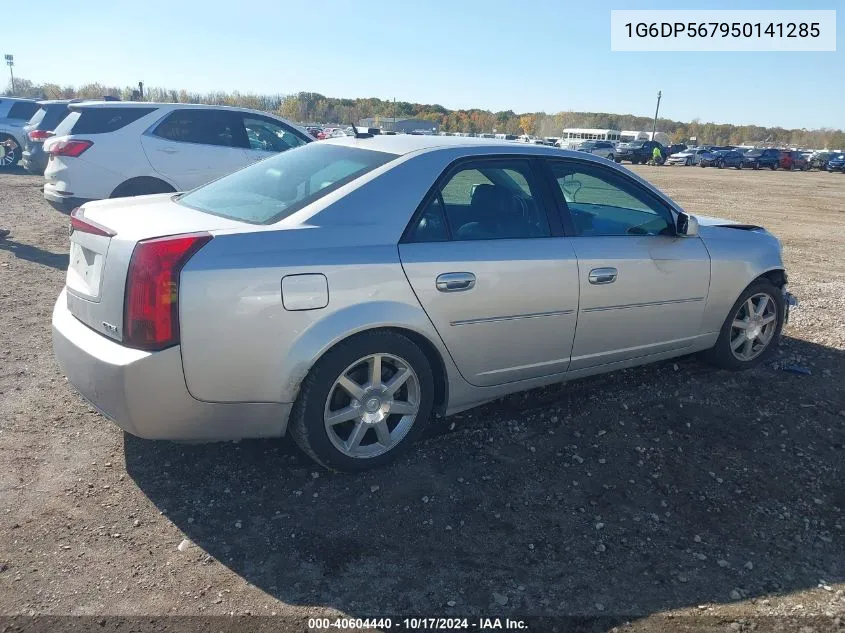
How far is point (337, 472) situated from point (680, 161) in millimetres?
51447

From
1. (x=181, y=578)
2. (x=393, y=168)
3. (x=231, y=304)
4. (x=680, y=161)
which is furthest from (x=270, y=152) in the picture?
(x=680, y=161)

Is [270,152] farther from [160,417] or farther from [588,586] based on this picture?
[588,586]

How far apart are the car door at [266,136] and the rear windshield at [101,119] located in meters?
1.30

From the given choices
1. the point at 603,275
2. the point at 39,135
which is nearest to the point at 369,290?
the point at 603,275

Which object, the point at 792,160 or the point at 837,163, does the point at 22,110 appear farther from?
the point at 837,163

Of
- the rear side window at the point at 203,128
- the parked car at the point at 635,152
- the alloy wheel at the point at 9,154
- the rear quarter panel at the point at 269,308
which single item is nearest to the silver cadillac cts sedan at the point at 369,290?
the rear quarter panel at the point at 269,308

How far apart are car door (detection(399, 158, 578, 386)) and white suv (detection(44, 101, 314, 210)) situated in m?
→ 5.50

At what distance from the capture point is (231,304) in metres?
2.89

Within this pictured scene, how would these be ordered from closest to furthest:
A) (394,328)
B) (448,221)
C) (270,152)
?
Result: 1. (394,328)
2. (448,221)
3. (270,152)

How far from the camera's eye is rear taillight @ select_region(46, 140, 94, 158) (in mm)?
7910

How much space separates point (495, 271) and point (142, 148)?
6.22 metres

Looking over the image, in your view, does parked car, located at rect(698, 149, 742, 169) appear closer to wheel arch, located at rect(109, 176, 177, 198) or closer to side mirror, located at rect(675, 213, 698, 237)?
wheel arch, located at rect(109, 176, 177, 198)

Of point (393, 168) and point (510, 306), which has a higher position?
point (393, 168)

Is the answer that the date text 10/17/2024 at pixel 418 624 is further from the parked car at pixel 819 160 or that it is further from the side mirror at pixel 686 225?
the parked car at pixel 819 160
